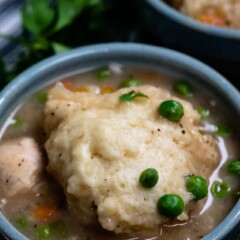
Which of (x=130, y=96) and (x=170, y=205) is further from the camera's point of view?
(x=130, y=96)

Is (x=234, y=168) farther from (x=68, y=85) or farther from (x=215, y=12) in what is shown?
(x=215, y=12)

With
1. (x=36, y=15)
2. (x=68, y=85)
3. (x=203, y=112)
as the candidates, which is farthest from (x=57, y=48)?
(x=203, y=112)

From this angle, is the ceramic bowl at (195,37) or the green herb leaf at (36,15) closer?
the ceramic bowl at (195,37)

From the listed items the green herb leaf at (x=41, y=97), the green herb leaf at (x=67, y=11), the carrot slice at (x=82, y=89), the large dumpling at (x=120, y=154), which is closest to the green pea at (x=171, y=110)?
the large dumpling at (x=120, y=154)

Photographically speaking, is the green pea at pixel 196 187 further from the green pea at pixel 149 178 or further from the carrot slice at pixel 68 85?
the carrot slice at pixel 68 85

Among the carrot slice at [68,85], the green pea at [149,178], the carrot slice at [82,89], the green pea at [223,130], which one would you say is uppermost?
the green pea at [223,130]

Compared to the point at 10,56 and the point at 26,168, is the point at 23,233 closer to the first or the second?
the point at 26,168
